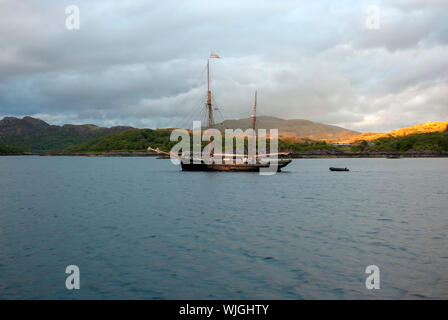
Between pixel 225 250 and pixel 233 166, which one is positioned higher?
pixel 233 166

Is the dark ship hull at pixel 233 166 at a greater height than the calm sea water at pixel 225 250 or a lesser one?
greater

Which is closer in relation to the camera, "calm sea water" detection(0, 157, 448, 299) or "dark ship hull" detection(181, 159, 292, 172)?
"calm sea water" detection(0, 157, 448, 299)

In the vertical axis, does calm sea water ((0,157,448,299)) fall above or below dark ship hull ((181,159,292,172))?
below

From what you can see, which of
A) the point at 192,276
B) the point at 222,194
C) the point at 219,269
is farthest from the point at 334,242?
the point at 222,194

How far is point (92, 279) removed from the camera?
1770 cm

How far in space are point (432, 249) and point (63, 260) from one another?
21.3 m

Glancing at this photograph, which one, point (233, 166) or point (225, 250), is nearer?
point (225, 250)

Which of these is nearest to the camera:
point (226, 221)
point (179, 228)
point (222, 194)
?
point (179, 228)

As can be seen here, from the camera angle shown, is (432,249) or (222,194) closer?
(432,249)

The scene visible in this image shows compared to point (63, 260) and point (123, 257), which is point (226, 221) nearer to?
point (123, 257)

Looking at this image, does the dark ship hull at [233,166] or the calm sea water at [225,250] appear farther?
the dark ship hull at [233,166]
